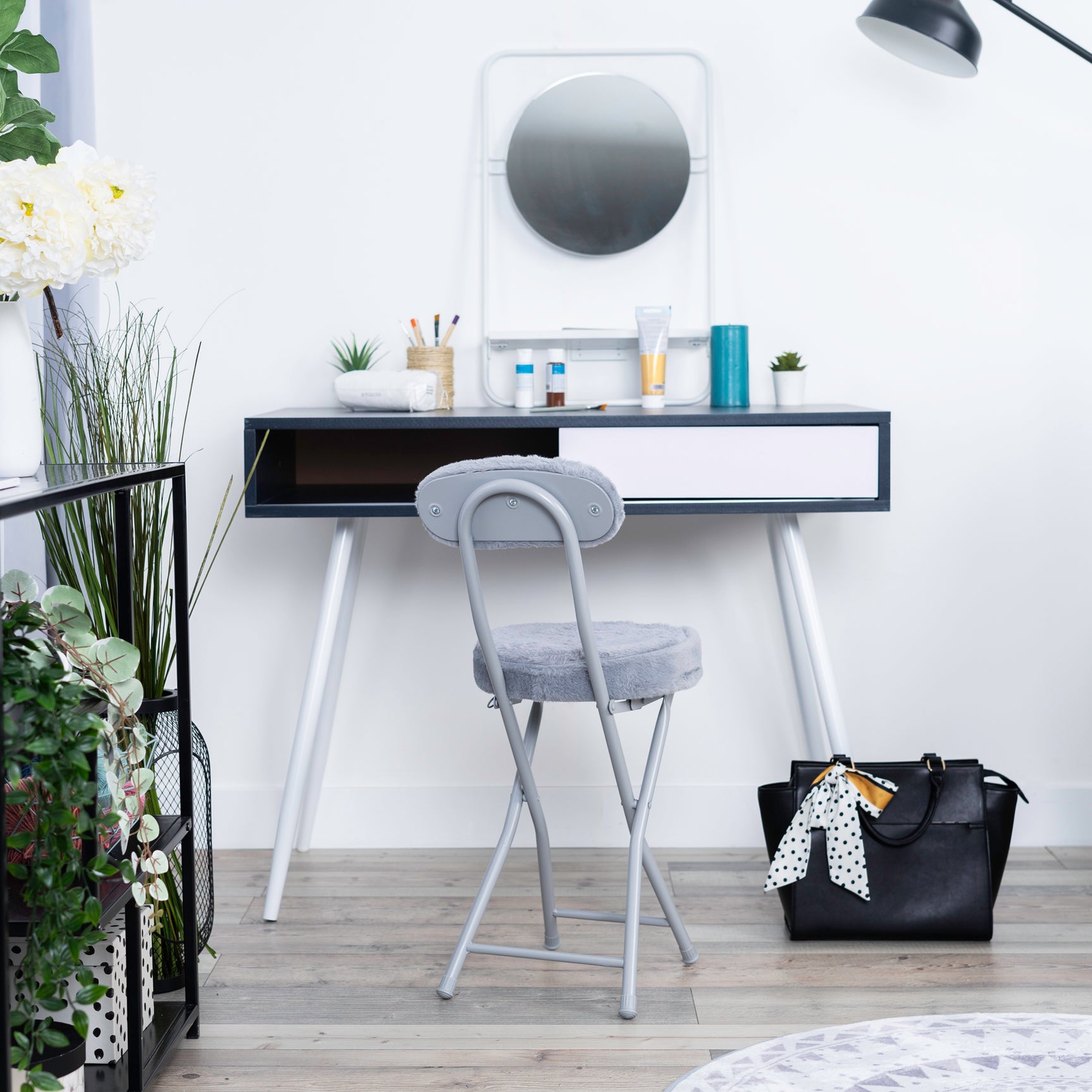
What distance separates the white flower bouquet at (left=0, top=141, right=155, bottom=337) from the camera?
127 centimetres

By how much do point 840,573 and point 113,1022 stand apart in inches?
65.6

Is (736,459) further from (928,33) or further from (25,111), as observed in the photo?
(25,111)

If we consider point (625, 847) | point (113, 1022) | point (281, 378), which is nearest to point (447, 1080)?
point (113, 1022)

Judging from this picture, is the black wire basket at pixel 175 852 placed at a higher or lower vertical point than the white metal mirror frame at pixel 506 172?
lower

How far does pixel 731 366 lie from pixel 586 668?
0.90 m

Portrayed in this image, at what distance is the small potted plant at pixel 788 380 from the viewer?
7.74 ft

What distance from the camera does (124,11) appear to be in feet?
7.94

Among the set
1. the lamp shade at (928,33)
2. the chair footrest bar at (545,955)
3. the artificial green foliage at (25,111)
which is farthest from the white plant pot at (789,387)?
the artificial green foliage at (25,111)

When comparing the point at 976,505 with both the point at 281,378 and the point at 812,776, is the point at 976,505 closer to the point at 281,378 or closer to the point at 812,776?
the point at 812,776

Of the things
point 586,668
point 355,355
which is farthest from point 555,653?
point 355,355

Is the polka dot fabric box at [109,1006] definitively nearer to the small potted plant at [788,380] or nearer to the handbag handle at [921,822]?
the handbag handle at [921,822]

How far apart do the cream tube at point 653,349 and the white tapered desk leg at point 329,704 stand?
640 millimetres

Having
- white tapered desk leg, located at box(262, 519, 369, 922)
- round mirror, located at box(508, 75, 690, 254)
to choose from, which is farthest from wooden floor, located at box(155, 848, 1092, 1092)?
round mirror, located at box(508, 75, 690, 254)

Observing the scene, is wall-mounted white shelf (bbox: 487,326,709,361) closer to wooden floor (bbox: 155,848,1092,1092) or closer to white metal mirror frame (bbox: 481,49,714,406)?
white metal mirror frame (bbox: 481,49,714,406)
